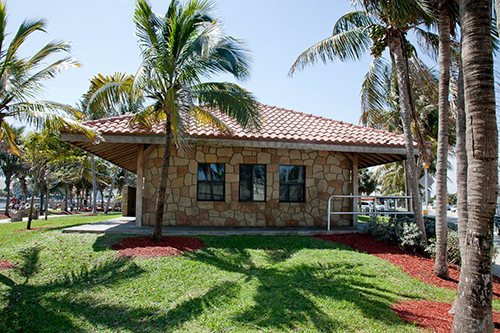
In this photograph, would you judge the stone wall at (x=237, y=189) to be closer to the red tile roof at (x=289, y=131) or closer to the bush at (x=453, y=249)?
the red tile roof at (x=289, y=131)

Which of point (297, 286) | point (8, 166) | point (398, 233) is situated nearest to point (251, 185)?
point (398, 233)

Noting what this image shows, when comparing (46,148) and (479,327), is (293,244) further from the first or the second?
(46,148)

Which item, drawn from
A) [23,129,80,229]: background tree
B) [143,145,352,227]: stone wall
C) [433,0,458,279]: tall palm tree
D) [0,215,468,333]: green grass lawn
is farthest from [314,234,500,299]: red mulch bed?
[23,129,80,229]: background tree

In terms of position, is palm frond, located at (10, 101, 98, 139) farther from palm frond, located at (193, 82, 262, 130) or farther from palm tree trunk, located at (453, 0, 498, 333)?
palm tree trunk, located at (453, 0, 498, 333)

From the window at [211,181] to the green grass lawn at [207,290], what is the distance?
9.18 feet

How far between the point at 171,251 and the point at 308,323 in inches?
152

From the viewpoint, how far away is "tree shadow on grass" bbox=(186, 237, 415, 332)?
4.27 meters

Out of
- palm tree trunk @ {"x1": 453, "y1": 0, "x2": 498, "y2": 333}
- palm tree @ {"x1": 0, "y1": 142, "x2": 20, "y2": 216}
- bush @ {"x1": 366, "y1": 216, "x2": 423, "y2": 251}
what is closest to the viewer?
palm tree trunk @ {"x1": 453, "y1": 0, "x2": 498, "y2": 333}

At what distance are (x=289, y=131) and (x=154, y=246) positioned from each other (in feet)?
17.9

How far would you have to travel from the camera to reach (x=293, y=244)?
8.04 m

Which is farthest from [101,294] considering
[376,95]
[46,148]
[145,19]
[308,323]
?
[46,148]

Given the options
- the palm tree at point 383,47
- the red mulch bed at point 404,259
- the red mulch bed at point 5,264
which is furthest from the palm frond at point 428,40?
the red mulch bed at point 5,264

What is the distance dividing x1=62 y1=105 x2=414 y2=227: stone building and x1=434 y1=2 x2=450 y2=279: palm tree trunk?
334 cm

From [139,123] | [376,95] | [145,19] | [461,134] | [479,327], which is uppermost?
[145,19]
